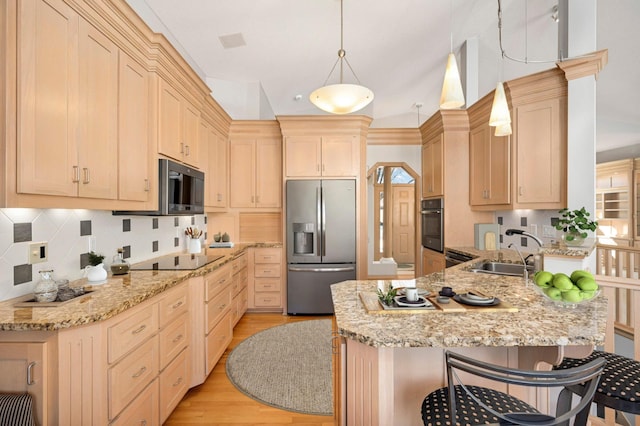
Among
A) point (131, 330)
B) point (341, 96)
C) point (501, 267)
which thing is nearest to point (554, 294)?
point (501, 267)

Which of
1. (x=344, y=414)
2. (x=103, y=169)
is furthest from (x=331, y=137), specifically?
(x=344, y=414)

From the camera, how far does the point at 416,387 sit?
1359 millimetres

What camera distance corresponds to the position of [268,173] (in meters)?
4.33

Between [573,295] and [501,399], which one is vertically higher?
[573,295]

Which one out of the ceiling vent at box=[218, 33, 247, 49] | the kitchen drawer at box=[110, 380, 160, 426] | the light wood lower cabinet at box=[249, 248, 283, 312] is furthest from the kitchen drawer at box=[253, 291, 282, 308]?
the ceiling vent at box=[218, 33, 247, 49]

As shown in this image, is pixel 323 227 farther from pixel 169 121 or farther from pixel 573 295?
pixel 573 295

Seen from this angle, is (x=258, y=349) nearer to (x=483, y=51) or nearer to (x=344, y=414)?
(x=344, y=414)

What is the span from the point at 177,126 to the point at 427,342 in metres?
2.46

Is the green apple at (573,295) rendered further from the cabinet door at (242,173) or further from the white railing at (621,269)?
the cabinet door at (242,173)

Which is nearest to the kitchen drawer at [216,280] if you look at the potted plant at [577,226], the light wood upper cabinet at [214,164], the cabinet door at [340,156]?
the light wood upper cabinet at [214,164]

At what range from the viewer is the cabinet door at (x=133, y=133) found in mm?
1903

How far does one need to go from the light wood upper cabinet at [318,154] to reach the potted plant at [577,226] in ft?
7.58

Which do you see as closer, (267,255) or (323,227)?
(323,227)

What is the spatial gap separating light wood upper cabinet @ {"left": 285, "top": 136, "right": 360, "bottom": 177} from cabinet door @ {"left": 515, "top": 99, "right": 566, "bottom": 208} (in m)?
1.82
